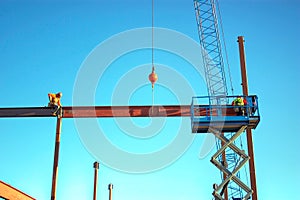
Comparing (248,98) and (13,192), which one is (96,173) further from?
(13,192)

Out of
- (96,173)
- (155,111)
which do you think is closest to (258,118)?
(155,111)

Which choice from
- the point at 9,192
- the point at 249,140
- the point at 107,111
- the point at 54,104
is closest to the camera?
the point at 9,192

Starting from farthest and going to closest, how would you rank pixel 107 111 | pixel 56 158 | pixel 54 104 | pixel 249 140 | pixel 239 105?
pixel 107 111 < pixel 54 104 < pixel 249 140 < pixel 239 105 < pixel 56 158

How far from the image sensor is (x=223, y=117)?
84.1ft

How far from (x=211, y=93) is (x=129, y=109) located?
13038 mm

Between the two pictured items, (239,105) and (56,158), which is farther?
(239,105)

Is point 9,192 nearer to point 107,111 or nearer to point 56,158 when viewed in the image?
point 56,158

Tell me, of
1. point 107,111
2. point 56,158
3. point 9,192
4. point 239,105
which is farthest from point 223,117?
point 9,192

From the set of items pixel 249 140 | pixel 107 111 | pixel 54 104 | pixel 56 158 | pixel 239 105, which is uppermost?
pixel 54 104

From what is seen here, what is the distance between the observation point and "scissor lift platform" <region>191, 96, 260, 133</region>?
2552 centimetres

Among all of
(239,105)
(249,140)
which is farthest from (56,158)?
(249,140)

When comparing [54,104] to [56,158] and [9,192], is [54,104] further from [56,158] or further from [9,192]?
[9,192]

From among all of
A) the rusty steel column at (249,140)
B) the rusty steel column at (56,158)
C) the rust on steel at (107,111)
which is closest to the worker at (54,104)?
the rust on steel at (107,111)

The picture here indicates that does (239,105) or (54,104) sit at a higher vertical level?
(54,104)
